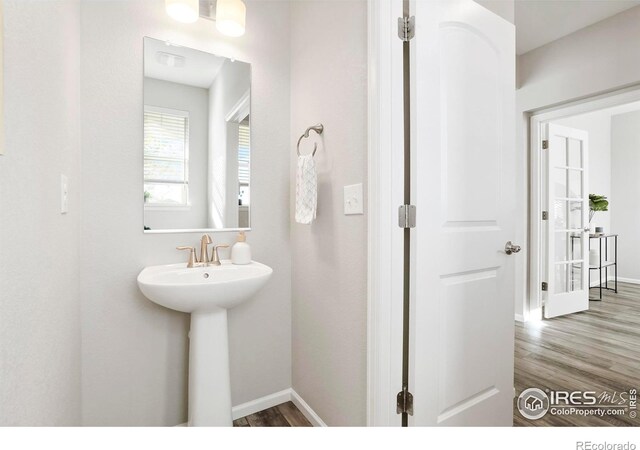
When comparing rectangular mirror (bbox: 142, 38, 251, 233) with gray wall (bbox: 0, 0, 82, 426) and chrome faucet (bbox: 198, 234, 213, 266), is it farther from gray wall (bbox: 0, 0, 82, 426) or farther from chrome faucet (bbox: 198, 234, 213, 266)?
gray wall (bbox: 0, 0, 82, 426)

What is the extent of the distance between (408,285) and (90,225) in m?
1.34

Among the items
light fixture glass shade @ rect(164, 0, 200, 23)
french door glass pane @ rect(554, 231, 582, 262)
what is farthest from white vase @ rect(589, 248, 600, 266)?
light fixture glass shade @ rect(164, 0, 200, 23)

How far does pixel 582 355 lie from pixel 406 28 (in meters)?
2.64

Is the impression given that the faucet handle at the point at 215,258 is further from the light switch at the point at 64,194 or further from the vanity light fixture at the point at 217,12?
the vanity light fixture at the point at 217,12

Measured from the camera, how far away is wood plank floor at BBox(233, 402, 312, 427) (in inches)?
64.3

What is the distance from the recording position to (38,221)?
78 centimetres

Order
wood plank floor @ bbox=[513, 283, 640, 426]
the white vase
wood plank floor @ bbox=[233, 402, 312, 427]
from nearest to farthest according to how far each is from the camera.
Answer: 1. wood plank floor @ bbox=[233, 402, 312, 427]
2. wood plank floor @ bbox=[513, 283, 640, 426]
3. the white vase

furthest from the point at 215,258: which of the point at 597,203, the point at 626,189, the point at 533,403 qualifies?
the point at 626,189

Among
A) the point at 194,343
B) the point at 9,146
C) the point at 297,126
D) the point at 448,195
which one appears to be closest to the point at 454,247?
the point at 448,195

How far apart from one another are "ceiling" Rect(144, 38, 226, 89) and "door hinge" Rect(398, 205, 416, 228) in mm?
1173

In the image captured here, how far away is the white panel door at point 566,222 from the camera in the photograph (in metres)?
3.20

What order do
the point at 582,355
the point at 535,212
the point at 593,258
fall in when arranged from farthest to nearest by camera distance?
the point at 593,258
the point at 535,212
the point at 582,355

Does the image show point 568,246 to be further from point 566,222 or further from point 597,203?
point 597,203

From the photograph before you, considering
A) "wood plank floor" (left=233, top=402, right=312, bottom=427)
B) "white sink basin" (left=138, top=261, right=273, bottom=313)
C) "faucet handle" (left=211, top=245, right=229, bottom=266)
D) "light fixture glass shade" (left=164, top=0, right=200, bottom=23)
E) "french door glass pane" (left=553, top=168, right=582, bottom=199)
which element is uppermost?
"light fixture glass shade" (left=164, top=0, right=200, bottom=23)
